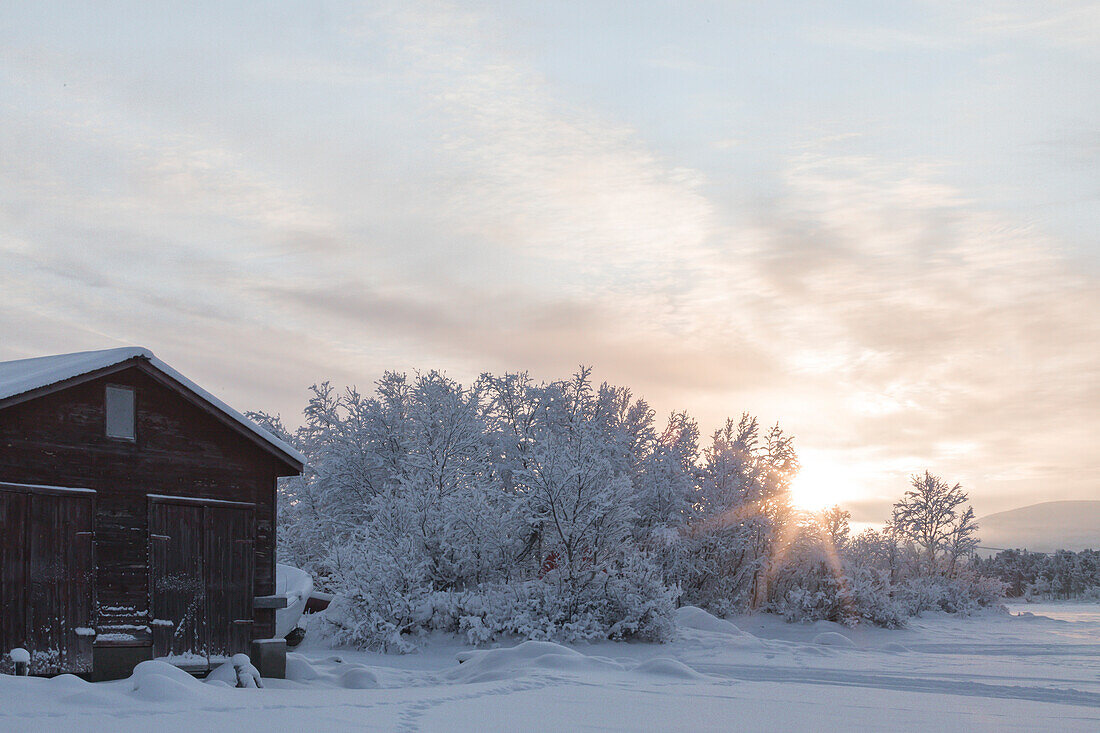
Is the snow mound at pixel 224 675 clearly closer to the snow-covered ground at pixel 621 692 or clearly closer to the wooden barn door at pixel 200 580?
the wooden barn door at pixel 200 580

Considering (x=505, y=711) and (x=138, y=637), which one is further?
(x=138, y=637)

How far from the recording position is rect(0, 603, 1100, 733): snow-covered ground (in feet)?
37.4

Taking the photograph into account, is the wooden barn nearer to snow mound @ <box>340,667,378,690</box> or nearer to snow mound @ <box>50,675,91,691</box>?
snow mound @ <box>340,667,378,690</box>

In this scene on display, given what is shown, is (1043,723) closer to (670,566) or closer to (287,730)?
(287,730)

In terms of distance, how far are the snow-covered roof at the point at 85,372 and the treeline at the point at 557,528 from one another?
822 cm

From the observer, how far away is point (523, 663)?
17.8 metres

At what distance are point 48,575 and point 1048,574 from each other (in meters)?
67.0

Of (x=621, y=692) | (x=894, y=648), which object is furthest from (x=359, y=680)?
(x=894, y=648)

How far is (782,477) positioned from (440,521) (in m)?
14.6

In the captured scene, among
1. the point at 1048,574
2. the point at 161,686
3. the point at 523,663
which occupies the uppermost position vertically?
the point at 161,686

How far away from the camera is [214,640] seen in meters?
16.3

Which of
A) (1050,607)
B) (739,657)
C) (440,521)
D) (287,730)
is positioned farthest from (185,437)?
(1050,607)

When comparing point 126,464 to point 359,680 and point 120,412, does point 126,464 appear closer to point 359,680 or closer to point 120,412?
point 120,412

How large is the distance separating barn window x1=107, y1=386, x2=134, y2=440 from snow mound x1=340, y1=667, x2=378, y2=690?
17.4ft
